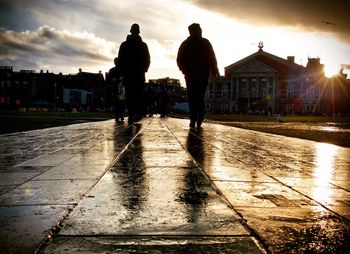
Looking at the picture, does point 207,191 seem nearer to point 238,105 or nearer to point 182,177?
point 182,177

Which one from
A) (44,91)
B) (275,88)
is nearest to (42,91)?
(44,91)

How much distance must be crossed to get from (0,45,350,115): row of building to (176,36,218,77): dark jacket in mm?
74794

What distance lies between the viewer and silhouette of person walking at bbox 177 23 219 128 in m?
8.54

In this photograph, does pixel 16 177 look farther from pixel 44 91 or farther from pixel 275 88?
pixel 44 91

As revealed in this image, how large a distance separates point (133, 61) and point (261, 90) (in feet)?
273

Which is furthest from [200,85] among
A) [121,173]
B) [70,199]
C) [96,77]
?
[96,77]

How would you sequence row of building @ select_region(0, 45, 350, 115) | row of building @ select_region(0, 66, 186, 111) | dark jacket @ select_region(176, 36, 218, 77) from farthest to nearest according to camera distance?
row of building @ select_region(0, 66, 186, 111) < row of building @ select_region(0, 45, 350, 115) < dark jacket @ select_region(176, 36, 218, 77)

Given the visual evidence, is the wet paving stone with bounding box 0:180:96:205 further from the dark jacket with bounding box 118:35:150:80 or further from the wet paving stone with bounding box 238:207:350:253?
the dark jacket with bounding box 118:35:150:80

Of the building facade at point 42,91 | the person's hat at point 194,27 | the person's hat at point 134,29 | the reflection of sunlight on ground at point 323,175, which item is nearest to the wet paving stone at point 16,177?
the reflection of sunlight on ground at point 323,175

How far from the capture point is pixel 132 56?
402 inches

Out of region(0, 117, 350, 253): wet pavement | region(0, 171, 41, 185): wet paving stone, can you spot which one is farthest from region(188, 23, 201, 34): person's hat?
region(0, 171, 41, 185): wet paving stone

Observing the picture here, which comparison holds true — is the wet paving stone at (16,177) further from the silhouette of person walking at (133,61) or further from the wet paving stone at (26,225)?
the silhouette of person walking at (133,61)

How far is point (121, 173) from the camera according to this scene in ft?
8.77

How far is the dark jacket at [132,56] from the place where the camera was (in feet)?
33.5
